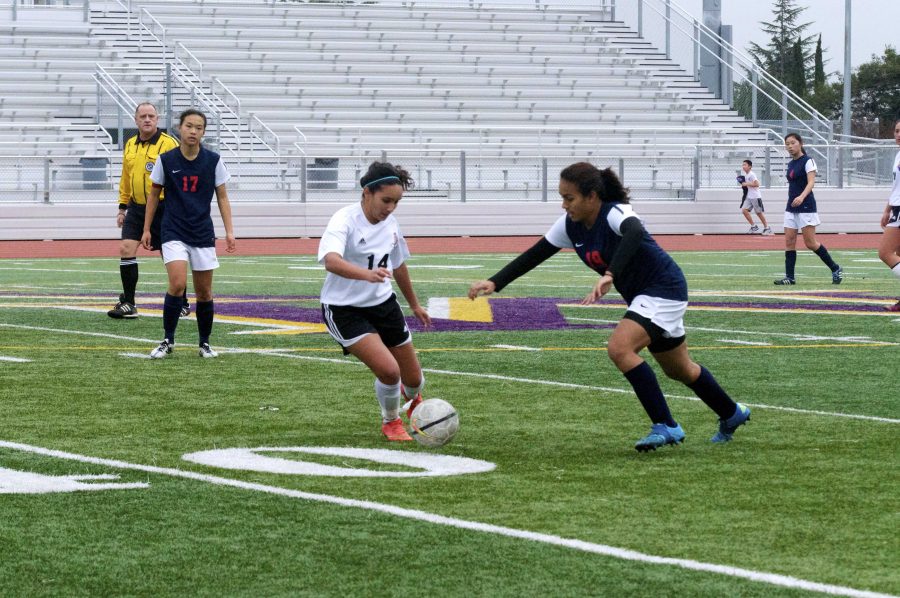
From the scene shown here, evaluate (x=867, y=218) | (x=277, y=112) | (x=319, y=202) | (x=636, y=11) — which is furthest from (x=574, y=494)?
(x=636, y=11)

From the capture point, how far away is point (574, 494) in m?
6.35

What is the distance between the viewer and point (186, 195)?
39.1 feet

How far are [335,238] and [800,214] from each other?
44.9ft

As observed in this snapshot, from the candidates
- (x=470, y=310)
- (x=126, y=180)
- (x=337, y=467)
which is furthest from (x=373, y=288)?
(x=470, y=310)

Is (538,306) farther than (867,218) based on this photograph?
No

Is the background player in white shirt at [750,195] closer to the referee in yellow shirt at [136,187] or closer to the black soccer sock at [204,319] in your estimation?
the referee in yellow shirt at [136,187]

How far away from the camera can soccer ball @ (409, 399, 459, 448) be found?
7.50 m

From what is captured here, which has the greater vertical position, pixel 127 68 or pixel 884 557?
pixel 127 68

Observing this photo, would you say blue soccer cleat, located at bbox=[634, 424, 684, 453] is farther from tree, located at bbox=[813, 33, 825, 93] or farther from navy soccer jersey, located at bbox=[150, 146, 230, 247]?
tree, located at bbox=[813, 33, 825, 93]

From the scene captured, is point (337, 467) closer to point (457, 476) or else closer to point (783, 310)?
point (457, 476)

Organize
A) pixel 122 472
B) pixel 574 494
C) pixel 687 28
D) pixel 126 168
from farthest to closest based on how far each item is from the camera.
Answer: pixel 687 28 < pixel 126 168 < pixel 122 472 < pixel 574 494

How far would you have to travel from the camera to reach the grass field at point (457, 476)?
5035 mm

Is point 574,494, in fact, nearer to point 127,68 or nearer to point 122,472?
point 122,472

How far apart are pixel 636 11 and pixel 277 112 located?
13.1 metres
